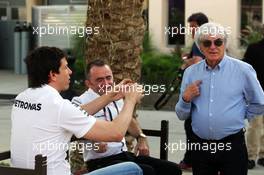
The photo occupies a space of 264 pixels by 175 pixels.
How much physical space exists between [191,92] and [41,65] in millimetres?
1172

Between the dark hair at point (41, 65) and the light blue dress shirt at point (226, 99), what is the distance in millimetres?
1111

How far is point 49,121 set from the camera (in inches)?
168

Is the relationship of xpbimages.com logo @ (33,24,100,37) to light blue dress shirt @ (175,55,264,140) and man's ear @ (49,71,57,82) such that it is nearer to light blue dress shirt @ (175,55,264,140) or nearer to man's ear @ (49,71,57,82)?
light blue dress shirt @ (175,55,264,140)

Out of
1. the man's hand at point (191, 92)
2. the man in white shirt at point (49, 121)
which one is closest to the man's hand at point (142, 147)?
the man's hand at point (191, 92)

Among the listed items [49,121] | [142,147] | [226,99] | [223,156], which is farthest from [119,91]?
[142,147]

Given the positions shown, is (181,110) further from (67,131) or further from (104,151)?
(67,131)

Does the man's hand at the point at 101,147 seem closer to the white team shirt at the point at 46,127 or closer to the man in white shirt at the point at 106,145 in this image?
the man in white shirt at the point at 106,145

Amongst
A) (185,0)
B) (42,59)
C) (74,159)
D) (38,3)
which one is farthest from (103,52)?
(38,3)

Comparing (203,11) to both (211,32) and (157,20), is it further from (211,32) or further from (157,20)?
(211,32)

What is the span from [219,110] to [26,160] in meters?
1.46

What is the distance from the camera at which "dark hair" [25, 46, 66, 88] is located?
438 centimetres

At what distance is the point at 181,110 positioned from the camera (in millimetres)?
5156

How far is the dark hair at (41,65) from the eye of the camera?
4.38 metres

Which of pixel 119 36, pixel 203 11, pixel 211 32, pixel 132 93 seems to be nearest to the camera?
pixel 132 93
